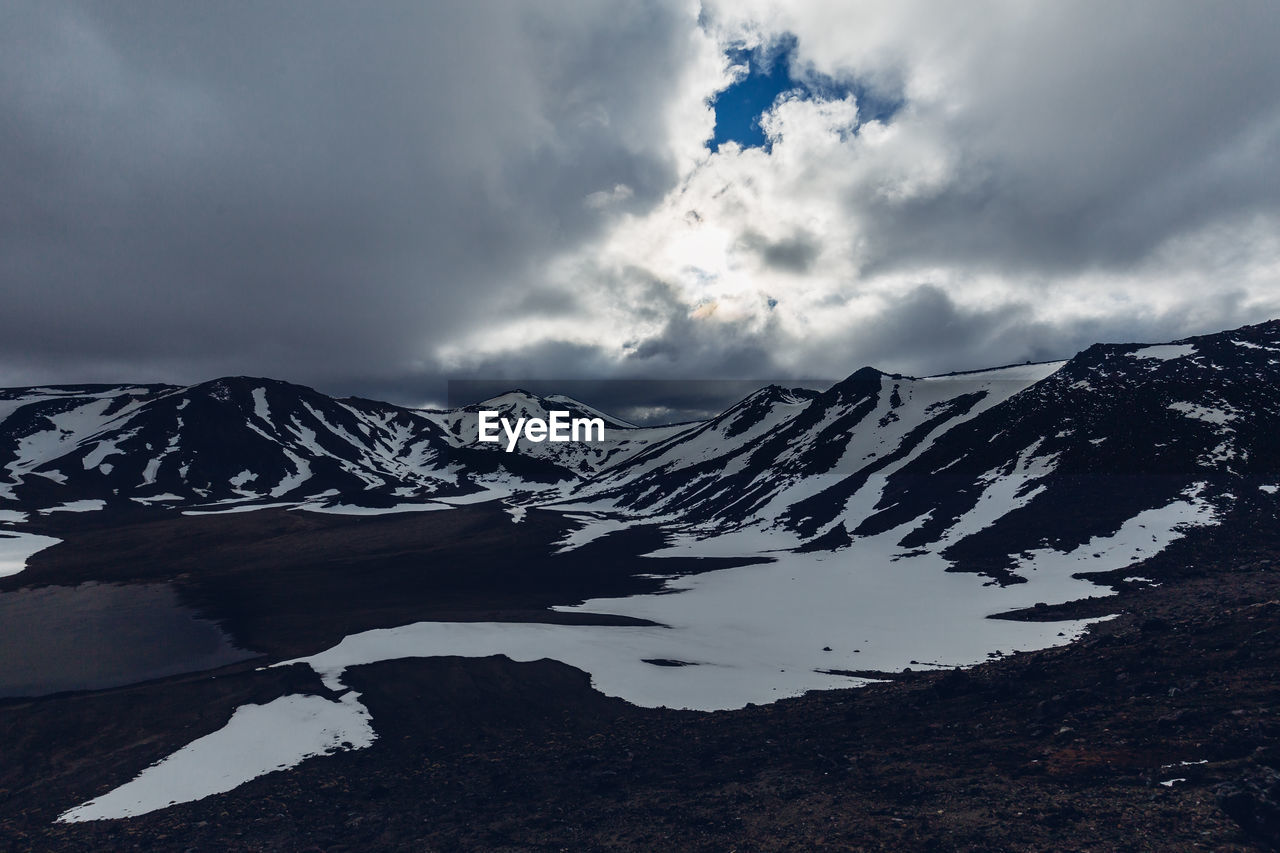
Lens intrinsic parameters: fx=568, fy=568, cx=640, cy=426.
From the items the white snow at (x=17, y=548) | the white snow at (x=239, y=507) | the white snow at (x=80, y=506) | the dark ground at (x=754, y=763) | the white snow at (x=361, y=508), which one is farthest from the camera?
the white snow at (x=361, y=508)

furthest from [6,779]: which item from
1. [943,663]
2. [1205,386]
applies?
[1205,386]

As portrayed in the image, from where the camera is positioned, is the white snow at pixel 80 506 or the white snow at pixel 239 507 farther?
the white snow at pixel 239 507

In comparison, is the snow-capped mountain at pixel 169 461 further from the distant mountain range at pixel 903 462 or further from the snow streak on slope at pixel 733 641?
the snow streak on slope at pixel 733 641

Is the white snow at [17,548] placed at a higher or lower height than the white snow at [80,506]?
lower

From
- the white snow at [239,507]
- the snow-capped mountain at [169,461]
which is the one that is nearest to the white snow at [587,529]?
the snow-capped mountain at [169,461]

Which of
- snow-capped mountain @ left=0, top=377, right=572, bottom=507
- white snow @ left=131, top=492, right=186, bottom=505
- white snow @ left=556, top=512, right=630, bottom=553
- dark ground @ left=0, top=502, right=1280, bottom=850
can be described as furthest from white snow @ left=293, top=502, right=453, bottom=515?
dark ground @ left=0, top=502, right=1280, bottom=850

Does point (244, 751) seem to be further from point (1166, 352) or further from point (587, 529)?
point (1166, 352)

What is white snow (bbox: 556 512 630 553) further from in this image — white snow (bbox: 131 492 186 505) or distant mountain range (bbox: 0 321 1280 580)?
white snow (bbox: 131 492 186 505)
